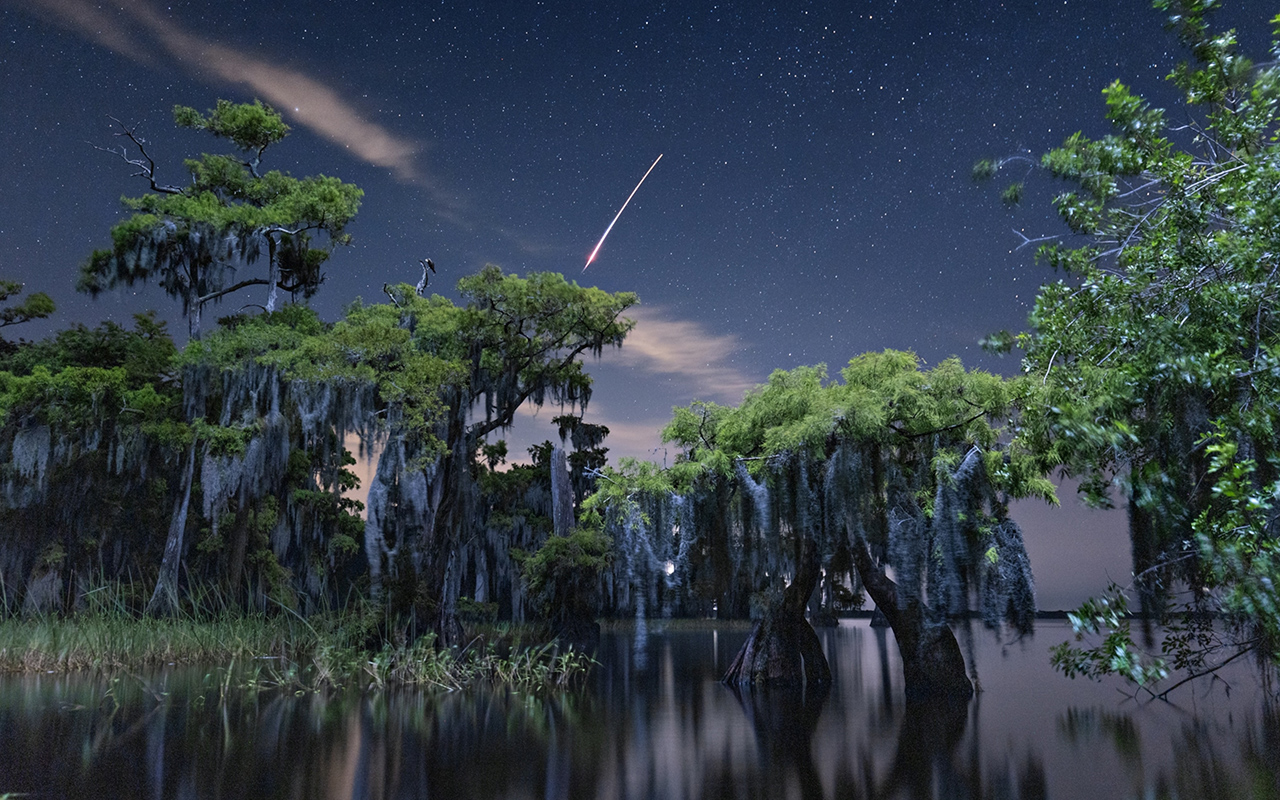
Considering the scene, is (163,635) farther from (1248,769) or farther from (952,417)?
(1248,769)

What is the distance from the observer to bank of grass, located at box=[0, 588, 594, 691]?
1387 cm

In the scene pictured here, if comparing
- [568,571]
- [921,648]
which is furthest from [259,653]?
[921,648]

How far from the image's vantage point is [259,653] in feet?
51.2

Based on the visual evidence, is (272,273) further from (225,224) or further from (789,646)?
(789,646)

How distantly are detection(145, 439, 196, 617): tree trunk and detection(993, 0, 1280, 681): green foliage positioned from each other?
57.2 ft

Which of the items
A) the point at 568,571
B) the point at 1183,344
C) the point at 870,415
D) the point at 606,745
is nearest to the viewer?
the point at 1183,344

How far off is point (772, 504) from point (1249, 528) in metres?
8.14

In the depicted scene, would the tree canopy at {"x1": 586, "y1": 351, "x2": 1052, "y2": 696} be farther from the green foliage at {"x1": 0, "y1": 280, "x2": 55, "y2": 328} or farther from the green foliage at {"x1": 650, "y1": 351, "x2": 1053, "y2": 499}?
the green foliage at {"x1": 0, "y1": 280, "x2": 55, "y2": 328}

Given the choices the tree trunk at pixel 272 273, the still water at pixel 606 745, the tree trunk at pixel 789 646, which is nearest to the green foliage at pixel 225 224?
the tree trunk at pixel 272 273

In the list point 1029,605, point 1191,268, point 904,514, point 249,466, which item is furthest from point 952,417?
point 249,466

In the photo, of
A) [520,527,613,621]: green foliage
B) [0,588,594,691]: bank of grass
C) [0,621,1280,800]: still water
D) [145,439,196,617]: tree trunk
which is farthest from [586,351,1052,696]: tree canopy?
[145,439,196,617]: tree trunk

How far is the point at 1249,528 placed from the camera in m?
5.04

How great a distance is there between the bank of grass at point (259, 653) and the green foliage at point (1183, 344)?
10.4 m

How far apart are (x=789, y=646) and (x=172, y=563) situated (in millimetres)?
14531
